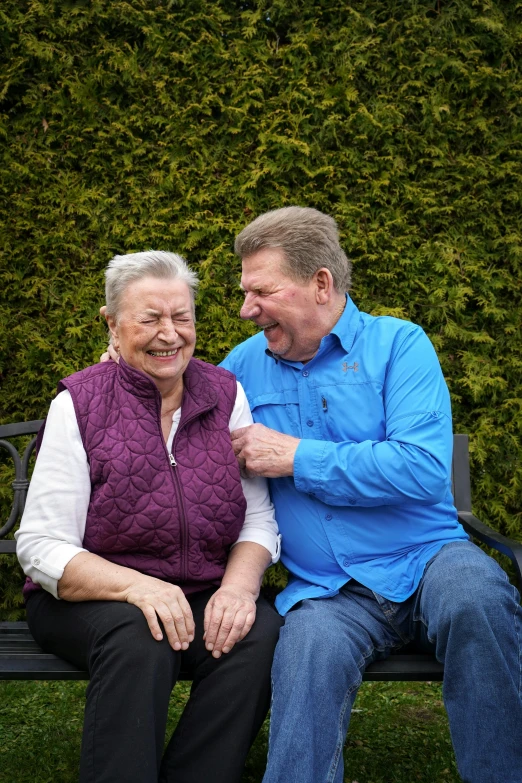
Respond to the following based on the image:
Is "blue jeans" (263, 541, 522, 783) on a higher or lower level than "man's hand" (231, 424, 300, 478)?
lower

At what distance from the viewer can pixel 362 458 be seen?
8.48 ft

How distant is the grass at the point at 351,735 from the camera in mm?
3111

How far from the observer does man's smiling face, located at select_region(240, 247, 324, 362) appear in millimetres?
2850

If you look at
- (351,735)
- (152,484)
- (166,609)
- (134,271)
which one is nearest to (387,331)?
(134,271)

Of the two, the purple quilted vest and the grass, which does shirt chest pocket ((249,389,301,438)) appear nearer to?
the purple quilted vest

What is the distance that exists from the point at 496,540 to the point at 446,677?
2.14 ft

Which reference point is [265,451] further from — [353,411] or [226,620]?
[226,620]

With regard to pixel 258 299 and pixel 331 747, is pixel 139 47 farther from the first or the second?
pixel 331 747

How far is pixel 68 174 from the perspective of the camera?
159 inches

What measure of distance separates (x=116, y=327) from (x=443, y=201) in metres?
2.19

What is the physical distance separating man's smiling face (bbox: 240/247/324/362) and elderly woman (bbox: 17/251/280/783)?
0.25 metres

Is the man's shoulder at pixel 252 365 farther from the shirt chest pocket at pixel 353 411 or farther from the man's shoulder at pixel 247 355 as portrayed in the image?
the shirt chest pocket at pixel 353 411

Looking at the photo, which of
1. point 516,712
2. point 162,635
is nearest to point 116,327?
point 162,635

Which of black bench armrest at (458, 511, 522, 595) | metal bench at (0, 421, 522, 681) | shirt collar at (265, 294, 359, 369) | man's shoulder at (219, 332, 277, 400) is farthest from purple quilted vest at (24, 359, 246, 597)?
black bench armrest at (458, 511, 522, 595)
